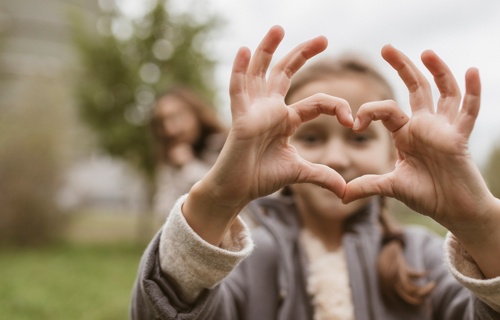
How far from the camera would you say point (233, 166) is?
1062 mm

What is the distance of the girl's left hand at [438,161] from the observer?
1009 millimetres

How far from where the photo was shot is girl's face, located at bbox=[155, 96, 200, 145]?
13.9ft

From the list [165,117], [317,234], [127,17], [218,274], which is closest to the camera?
[218,274]

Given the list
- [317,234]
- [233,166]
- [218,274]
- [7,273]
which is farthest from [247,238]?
[7,273]

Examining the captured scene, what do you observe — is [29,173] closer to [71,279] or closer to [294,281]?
[71,279]

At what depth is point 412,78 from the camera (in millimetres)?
1068

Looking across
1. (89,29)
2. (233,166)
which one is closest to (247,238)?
(233,166)

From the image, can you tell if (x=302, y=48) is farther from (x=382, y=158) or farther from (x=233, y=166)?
(x=382, y=158)

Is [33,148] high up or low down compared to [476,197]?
down

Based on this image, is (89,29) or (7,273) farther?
(89,29)

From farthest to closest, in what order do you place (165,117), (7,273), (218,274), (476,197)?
(7,273), (165,117), (218,274), (476,197)

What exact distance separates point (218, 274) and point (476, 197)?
58 centimetres

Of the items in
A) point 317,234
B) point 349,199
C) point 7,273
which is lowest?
point 7,273

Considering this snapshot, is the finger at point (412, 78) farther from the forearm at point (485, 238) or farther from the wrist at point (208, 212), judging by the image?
the wrist at point (208, 212)
